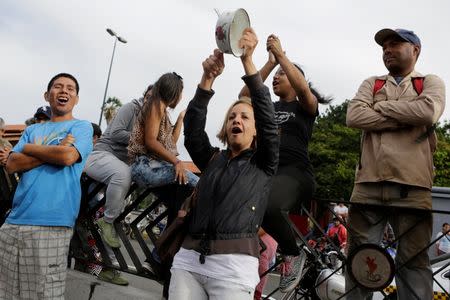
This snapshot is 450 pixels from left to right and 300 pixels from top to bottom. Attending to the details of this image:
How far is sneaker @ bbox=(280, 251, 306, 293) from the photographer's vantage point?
11.6ft

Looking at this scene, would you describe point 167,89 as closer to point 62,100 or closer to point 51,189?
point 62,100

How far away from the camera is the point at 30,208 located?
2975 millimetres

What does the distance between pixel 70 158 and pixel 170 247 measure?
3.47 ft

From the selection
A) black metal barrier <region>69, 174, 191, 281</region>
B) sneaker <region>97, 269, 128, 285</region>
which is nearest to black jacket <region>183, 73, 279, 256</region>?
black metal barrier <region>69, 174, 191, 281</region>

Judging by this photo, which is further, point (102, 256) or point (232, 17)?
point (102, 256)

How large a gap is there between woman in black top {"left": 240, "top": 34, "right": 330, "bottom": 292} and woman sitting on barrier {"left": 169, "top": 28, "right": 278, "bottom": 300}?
0.45 meters

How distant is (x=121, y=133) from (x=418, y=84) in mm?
2332

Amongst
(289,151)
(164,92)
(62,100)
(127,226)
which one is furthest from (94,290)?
(289,151)

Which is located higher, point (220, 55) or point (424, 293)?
point (220, 55)

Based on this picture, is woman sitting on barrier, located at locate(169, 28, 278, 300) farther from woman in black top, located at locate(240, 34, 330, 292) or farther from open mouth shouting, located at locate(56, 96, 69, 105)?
open mouth shouting, located at locate(56, 96, 69, 105)

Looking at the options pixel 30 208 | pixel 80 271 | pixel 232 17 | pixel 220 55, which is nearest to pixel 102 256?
pixel 80 271

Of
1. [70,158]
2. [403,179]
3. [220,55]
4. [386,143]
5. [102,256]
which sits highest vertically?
[220,55]

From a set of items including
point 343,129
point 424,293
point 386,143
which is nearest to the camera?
point 424,293

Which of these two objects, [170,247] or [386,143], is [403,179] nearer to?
[386,143]
